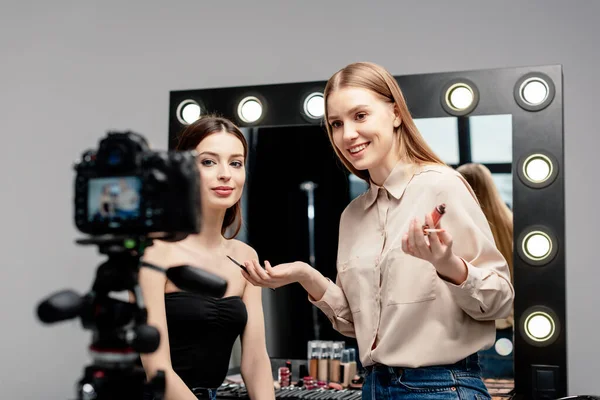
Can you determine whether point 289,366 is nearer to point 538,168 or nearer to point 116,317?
point 538,168

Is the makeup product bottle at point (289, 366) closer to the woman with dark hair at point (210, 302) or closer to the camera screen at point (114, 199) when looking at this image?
the woman with dark hair at point (210, 302)

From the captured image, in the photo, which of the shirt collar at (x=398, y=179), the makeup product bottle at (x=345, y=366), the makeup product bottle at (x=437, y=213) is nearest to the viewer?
the makeup product bottle at (x=437, y=213)

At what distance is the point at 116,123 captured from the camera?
3.05 metres

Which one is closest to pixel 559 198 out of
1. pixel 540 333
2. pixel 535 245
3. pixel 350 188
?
pixel 535 245

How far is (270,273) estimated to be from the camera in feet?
4.66

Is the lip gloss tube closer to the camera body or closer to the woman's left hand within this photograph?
the woman's left hand

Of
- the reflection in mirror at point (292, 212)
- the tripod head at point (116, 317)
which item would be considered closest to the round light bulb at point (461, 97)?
the reflection in mirror at point (292, 212)

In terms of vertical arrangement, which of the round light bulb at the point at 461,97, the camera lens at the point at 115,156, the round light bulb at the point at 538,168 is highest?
the round light bulb at the point at 461,97

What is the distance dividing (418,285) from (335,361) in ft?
2.71

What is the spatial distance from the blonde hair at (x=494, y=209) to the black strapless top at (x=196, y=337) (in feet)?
2.67

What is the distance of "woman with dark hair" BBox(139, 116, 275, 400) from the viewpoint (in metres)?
1.63

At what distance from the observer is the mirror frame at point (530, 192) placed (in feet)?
6.44

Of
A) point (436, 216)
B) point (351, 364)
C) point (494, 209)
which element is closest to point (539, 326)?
point (494, 209)

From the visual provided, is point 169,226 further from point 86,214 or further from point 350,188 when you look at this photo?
point 350,188
